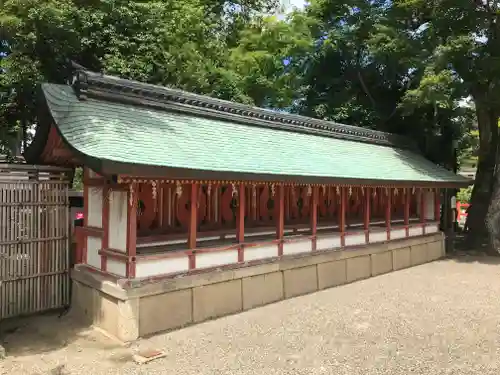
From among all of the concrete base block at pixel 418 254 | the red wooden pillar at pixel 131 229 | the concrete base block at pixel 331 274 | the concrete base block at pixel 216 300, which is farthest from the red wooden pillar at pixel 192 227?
the concrete base block at pixel 418 254

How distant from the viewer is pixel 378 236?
14.3 meters

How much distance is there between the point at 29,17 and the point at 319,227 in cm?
1167

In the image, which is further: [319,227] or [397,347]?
[319,227]

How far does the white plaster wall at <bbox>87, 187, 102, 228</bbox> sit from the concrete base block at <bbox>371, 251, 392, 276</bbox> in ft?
28.0

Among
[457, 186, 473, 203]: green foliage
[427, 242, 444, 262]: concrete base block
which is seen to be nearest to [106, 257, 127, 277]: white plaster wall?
[427, 242, 444, 262]: concrete base block

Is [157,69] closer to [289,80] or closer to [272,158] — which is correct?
[272,158]

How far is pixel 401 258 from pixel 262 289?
274 inches

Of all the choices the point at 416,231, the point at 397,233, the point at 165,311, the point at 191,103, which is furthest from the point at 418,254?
the point at 165,311

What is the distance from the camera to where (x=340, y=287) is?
Result: 12.1 meters

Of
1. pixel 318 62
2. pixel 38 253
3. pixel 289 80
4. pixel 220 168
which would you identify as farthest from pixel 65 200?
pixel 289 80

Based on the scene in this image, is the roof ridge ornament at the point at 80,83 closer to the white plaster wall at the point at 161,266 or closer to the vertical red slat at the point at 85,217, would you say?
the vertical red slat at the point at 85,217

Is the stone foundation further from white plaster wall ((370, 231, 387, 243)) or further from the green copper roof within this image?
the green copper roof

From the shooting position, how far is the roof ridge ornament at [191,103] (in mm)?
9164

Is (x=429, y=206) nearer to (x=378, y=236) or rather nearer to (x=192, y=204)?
(x=378, y=236)
